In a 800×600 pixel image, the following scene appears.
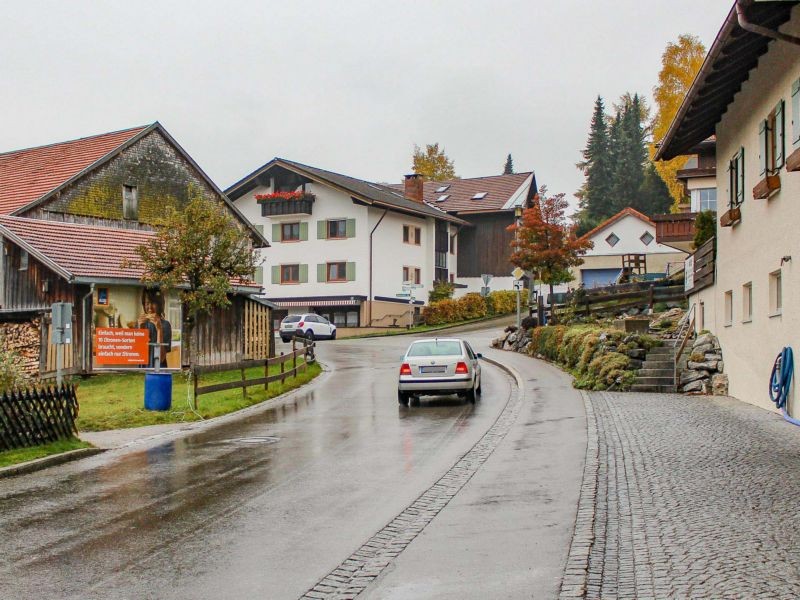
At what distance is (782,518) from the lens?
28.8 feet

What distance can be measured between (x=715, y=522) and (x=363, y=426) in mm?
10855

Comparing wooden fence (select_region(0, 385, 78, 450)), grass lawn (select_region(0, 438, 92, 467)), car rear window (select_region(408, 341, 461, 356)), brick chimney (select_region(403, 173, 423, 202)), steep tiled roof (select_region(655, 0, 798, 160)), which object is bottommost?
grass lawn (select_region(0, 438, 92, 467))

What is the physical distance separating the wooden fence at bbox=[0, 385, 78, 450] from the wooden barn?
12.4 metres

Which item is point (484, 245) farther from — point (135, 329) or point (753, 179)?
point (753, 179)

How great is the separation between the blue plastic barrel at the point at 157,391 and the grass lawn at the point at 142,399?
0.23m

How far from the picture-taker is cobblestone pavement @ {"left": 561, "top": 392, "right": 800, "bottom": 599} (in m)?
6.87

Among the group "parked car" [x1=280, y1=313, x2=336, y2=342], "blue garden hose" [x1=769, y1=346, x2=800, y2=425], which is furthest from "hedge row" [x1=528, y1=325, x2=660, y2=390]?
"parked car" [x1=280, y1=313, x2=336, y2=342]

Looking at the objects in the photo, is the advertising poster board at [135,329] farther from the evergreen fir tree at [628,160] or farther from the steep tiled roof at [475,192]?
the evergreen fir tree at [628,160]

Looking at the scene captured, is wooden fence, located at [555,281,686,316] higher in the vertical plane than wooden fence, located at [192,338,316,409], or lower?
higher

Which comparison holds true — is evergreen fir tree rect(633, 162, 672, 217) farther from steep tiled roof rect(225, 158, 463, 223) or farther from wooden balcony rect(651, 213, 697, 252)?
wooden balcony rect(651, 213, 697, 252)

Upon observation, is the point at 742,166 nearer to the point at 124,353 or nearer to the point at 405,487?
the point at 405,487

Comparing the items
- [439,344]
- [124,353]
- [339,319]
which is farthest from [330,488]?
[339,319]

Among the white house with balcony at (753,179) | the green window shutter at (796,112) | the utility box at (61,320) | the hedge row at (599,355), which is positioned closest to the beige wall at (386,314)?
the hedge row at (599,355)

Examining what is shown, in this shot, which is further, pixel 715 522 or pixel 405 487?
pixel 405 487
